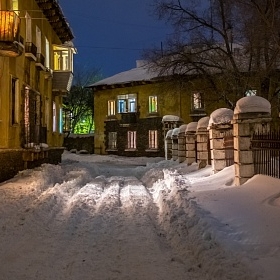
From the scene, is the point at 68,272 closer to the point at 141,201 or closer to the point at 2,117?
the point at 141,201

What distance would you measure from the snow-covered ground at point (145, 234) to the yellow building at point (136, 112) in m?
29.0

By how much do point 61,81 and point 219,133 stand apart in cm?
1355

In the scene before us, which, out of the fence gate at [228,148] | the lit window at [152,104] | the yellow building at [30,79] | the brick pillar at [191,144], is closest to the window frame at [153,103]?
the lit window at [152,104]

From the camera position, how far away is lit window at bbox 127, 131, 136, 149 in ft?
144

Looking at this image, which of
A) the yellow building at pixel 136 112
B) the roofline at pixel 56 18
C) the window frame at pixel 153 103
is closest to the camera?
the roofline at pixel 56 18

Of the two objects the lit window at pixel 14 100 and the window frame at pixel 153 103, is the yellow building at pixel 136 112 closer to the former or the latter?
the window frame at pixel 153 103

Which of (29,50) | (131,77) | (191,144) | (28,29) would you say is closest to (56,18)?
(28,29)

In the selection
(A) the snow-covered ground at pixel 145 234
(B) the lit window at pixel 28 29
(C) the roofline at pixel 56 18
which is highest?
(C) the roofline at pixel 56 18

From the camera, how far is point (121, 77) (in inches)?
1796

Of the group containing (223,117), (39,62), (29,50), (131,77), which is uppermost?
(131,77)

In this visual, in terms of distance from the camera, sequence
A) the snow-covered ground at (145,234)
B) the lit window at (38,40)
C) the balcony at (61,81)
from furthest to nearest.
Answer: the balcony at (61,81) → the lit window at (38,40) → the snow-covered ground at (145,234)

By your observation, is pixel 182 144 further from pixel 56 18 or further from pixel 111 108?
pixel 111 108

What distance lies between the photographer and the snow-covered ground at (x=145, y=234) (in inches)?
225

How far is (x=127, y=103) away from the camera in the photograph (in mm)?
44156
